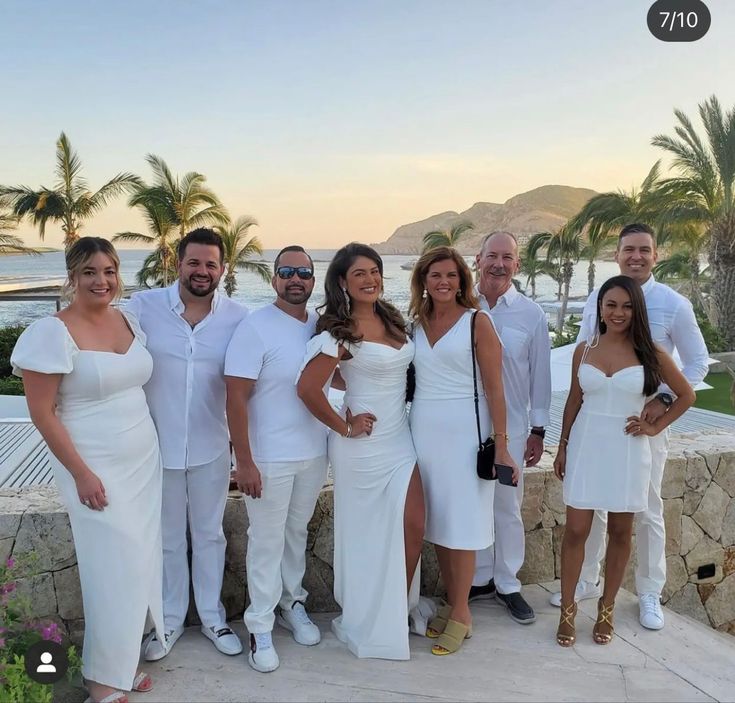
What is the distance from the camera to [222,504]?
10.6ft

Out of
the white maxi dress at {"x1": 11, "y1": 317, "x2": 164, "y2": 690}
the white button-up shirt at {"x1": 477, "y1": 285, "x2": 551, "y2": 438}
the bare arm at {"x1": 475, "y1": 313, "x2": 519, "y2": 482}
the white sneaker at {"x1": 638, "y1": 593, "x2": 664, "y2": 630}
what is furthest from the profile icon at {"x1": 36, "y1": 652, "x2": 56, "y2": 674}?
the white sneaker at {"x1": 638, "y1": 593, "x2": 664, "y2": 630}

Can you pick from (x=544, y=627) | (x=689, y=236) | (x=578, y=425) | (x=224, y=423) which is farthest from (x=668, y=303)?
(x=689, y=236)

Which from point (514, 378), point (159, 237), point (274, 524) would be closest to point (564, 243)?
point (159, 237)

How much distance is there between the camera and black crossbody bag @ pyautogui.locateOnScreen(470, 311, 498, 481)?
3.07m

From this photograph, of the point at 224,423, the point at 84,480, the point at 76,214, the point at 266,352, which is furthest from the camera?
the point at 76,214

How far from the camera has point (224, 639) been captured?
3.13 meters

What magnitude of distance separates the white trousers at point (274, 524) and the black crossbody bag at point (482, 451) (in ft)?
2.64

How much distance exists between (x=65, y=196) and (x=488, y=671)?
81.3ft

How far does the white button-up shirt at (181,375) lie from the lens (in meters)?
3.05

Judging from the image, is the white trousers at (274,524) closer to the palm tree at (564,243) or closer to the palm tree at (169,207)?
the palm tree at (169,207)

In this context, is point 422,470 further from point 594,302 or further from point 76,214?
point 76,214

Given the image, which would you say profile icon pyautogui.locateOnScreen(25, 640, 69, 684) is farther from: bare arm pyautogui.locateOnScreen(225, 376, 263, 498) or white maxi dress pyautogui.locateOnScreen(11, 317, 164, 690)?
bare arm pyautogui.locateOnScreen(225, 376, 263, 498)

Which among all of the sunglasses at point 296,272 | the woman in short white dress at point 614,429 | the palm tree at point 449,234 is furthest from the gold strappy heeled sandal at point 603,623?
the palm tree at point 449,234

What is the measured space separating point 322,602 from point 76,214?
2364 centimetres
